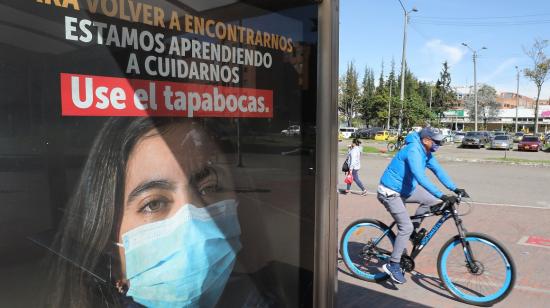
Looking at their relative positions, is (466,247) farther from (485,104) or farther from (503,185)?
(485,104)

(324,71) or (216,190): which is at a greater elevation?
(324,71)

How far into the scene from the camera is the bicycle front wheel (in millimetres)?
4000

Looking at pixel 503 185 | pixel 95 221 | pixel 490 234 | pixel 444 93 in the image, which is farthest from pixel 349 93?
pixel 95 221

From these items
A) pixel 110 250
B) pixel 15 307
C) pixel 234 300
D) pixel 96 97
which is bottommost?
pixel 234 300

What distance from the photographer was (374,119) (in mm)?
73500

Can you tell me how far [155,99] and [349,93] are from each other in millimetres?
69209

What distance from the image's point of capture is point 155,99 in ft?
5.46

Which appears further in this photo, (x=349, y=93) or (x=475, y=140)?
(x=349, y=93)

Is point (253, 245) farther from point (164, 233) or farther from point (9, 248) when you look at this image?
point (9, 248)

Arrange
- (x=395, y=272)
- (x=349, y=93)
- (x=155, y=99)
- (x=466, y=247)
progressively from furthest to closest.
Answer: (x=349, y=93)
(x=395, y=272)
(x=466, y=247)
(x=155, y=99)

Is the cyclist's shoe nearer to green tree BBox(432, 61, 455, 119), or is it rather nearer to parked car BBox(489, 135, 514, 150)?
parked car BBox(489, 135, 514, 150)

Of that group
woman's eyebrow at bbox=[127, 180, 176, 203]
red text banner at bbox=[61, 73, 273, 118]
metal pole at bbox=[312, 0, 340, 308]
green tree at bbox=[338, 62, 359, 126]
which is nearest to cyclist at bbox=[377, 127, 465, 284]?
metal pole at bbox=[312, 0, 340, 308]

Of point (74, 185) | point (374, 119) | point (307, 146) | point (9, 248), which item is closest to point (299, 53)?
point (307, 146)

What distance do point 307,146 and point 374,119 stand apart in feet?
241
